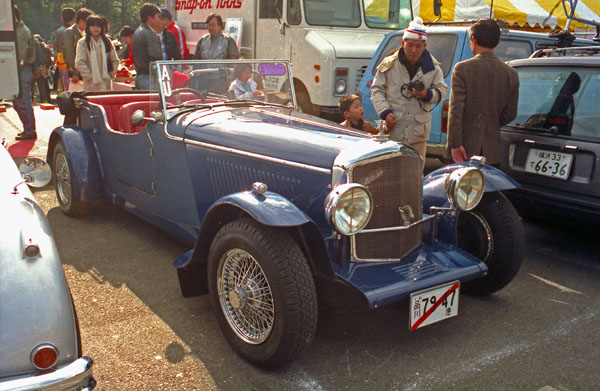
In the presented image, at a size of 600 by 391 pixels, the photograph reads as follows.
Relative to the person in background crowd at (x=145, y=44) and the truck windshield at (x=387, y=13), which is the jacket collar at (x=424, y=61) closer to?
the person in background crowd at (x=145, y=44)

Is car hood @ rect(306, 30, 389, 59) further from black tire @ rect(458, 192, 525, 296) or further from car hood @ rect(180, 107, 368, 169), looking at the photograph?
black tire @ rect(458, 192, 525, 296)

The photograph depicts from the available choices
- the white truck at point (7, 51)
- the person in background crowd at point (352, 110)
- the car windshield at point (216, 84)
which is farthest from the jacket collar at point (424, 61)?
the white truck at point (7, 51)

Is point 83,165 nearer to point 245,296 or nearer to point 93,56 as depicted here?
point 245,296

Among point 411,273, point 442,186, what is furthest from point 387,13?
point 411,273

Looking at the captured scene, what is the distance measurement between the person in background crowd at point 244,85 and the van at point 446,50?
6.84 ft

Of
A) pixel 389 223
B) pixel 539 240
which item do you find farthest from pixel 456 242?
pixel 539 240

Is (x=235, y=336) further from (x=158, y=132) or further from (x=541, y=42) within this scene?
(x=541, y=42)

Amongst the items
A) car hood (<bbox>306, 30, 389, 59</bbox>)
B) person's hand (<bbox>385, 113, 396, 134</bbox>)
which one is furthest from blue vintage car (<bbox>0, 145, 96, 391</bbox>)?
car hood (<bbox>306, 30, 389, 59</bbox>)

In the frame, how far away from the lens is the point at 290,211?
107 inches

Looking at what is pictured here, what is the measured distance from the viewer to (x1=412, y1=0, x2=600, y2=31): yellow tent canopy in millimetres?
9109

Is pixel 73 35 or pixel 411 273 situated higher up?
pixel 73 35

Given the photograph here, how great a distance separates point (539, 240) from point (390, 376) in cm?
264

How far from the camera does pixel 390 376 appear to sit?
2764 mm

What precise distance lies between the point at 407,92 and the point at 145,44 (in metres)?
3.89
